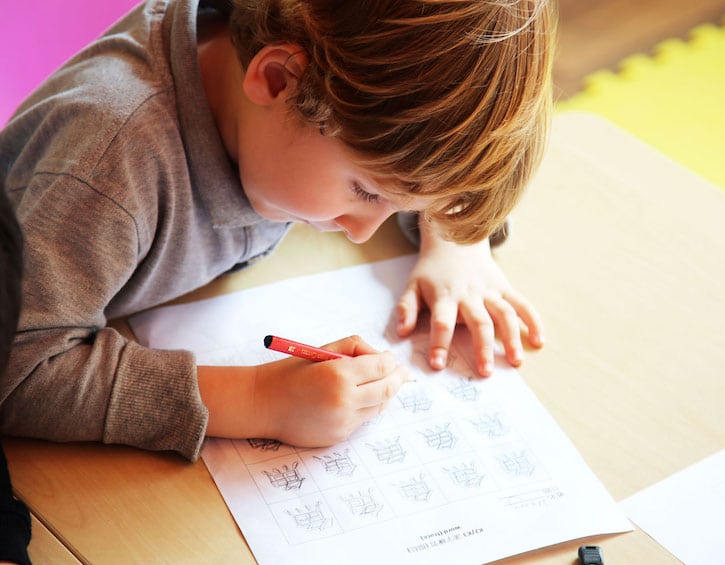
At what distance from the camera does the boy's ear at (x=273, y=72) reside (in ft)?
2.24

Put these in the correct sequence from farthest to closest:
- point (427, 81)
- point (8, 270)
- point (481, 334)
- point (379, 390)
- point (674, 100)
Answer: point (674, 100)
point (481, 334)
point (379, 390)
point (427, 81)
point (8, 270)

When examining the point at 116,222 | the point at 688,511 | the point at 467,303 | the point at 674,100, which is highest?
the point at 116,222

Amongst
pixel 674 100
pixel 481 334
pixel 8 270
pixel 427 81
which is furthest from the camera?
pixel 674 100

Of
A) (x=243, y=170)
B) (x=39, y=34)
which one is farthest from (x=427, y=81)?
(x=39, y=34)

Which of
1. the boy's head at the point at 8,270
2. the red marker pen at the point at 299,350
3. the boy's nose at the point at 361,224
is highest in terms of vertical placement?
the boy's head at the point at 8,270

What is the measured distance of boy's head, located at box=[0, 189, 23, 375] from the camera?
1.33 ft

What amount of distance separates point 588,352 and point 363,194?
11.1 inches

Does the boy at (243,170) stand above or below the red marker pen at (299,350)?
above

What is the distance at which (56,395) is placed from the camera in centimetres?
66

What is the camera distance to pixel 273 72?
710mm

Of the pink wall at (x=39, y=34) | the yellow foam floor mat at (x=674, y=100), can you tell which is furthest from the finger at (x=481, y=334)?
the yellow foam floor mat at (x=674, y=100)

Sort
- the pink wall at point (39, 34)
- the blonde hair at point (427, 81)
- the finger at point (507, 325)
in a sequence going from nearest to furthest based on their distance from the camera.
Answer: the blonde hair at point (427, 81) < the finger at point (507, 325) < the pink wall at point (39, 34)

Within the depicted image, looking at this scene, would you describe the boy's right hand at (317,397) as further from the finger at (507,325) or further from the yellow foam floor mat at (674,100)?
the yellow foam floor mat at (674,100)

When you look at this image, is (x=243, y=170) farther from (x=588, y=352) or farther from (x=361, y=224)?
(x=588, y=352)
